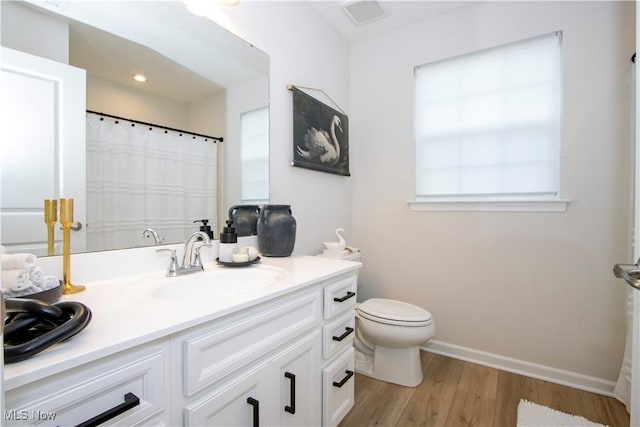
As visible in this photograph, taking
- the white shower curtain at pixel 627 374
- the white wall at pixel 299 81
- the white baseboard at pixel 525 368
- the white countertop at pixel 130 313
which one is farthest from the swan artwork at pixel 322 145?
the white shower curtain at pixel 627 374

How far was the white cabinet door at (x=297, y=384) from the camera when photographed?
99cm

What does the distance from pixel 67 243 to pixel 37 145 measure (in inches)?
12.6

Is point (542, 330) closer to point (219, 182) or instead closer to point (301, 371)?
point (301, 371)

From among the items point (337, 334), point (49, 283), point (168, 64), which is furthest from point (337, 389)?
point (168, 64)

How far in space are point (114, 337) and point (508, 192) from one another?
2.20 m

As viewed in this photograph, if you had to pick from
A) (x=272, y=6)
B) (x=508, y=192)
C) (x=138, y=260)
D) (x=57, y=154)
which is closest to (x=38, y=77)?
(x=57, y=154)

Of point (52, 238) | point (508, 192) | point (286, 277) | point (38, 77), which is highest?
point (38, 77)

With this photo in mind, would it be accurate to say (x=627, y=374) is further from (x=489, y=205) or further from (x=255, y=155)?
(x=255, y=155)

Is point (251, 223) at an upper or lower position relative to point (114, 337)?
upper

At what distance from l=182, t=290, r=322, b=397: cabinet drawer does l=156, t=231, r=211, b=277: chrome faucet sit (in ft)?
1.43

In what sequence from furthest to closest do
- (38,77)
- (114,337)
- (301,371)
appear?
(301,371) → (38,77) → (114,337)

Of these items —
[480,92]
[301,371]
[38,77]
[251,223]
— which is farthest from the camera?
[480,92]

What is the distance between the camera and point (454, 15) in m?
2.11

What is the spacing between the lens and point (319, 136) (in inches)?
82.2
